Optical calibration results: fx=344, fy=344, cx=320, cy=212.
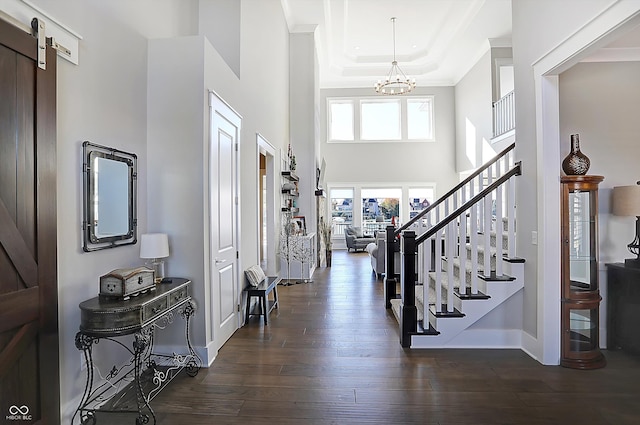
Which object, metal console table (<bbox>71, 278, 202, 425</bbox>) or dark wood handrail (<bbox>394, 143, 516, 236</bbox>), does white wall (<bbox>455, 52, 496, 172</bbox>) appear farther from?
metal console table (<bbox>71, 278, 202, 425</bbox>)

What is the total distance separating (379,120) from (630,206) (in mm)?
9542

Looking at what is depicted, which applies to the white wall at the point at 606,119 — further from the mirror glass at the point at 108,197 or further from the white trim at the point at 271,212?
the white trim at the point at 271,212

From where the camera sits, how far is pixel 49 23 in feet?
6.80

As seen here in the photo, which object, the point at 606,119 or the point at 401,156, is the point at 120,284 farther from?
the point at 401,156

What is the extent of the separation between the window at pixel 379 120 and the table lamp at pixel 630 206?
9.14 metres

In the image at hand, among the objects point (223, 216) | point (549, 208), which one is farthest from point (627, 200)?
point (223, 216)

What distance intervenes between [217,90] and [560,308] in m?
3.79

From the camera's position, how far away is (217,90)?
3.39 m

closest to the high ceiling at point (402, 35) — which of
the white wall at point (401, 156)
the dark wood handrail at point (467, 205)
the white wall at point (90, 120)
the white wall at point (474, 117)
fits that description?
the white wall at point (474, 117)

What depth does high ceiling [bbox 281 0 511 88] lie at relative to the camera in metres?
7.45

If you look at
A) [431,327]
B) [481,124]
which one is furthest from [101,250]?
[481,124]

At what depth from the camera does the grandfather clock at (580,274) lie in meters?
3.05

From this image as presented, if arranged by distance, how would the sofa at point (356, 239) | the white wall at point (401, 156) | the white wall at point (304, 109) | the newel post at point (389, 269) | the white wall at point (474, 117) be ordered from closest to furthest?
the newel post at point (389, 269)
the white wall at point (304, 109)
the white wall at point (474, 117)
the sofa at point (356, 239)
the white wall at point (401, 156)

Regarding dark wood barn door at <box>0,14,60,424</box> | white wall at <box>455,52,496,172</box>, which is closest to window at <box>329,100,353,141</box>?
white wall at <box>455,52,496,172</box>
